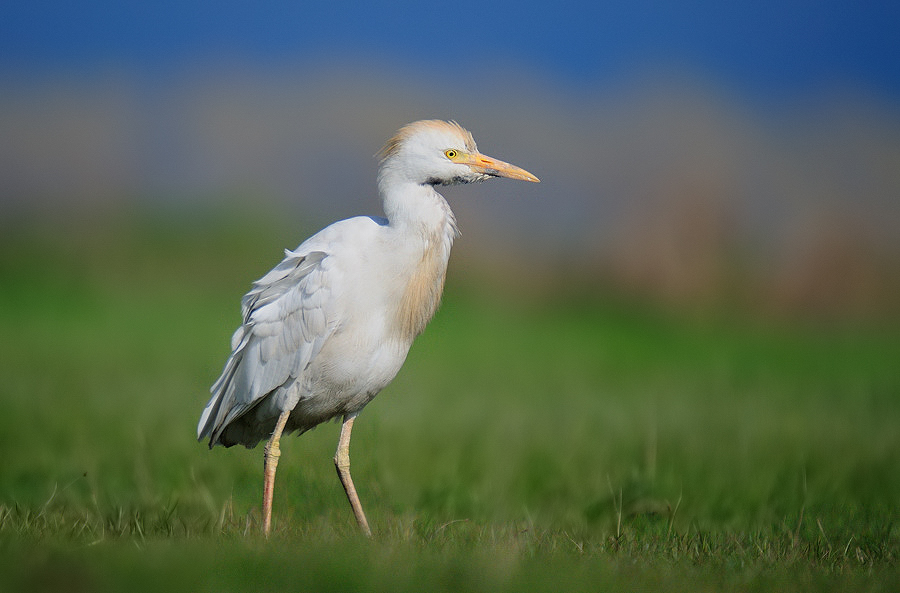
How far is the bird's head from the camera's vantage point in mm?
5562

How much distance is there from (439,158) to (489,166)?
290 millimetres

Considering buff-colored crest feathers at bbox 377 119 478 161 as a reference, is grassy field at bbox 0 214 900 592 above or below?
below

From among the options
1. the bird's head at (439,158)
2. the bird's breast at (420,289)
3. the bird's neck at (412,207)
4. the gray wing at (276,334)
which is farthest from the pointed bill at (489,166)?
the gray wing at (276,334)

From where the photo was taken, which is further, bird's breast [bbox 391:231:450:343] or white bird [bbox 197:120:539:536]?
bird's breast [bbox 391:231:450:343]

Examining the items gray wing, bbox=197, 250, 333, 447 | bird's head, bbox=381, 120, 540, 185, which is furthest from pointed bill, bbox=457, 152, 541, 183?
gray wing, bbox=197, 250, 333, 447

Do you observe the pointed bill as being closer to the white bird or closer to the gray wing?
the white bird

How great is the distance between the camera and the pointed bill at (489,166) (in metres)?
5.60

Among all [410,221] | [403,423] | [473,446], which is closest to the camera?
[410,221]

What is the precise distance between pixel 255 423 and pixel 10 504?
1716 millimetres

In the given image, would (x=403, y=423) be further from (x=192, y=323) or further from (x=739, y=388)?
(x=192, y=323)

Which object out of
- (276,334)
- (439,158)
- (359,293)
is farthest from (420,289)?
(276,334)

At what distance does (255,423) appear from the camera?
239 inches

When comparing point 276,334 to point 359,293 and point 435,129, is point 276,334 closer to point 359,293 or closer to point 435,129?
point 359,293

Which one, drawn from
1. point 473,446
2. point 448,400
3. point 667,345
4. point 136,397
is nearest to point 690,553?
point 473,446
